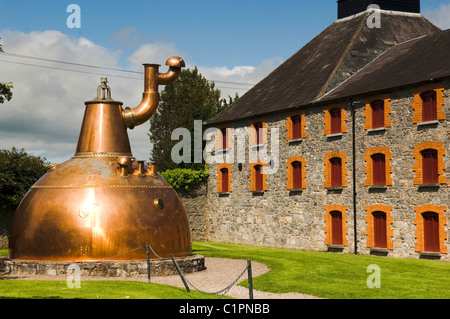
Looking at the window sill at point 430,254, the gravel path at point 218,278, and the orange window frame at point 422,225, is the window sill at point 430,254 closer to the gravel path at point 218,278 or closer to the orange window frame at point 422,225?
the orange window frame at point 422,225

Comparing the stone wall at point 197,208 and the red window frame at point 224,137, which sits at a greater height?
the red window frame at point 224,137

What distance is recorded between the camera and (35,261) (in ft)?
59.5

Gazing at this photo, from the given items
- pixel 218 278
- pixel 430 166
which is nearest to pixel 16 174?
pixel 218 278

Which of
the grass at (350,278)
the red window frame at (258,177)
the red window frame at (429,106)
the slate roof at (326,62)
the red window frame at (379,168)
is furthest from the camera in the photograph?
the red window frame at (258,177)

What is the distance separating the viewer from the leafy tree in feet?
99.5

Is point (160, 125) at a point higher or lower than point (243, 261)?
higher

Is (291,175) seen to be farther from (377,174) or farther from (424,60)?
(424,60)

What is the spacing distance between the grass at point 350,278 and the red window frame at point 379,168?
488 cm

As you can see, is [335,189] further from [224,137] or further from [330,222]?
[224,137]

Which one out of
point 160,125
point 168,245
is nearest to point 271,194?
point 168,245

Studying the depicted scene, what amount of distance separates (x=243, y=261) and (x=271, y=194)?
37.5ft

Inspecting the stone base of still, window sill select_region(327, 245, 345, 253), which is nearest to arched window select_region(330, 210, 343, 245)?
window sill select_region(327, 245, 345, 253)

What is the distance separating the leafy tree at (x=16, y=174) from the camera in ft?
99.5

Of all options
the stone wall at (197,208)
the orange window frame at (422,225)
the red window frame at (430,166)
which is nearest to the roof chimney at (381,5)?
the stone wall at (197,208)
